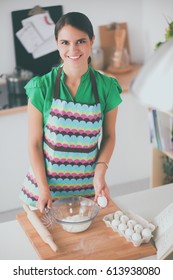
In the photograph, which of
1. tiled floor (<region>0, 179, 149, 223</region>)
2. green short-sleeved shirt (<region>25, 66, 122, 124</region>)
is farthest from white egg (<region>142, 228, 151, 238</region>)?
tiled floor (<region>0, 179, 149, 223</region>)

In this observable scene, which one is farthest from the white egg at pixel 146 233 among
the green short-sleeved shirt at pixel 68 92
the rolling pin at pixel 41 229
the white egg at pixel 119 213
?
the green short-sleeved shirt at pixel 68 92

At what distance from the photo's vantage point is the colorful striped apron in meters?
1.78

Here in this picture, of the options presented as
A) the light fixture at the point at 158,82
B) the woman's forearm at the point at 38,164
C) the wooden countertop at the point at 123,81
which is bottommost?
the wooden countertop at the point at 123,81

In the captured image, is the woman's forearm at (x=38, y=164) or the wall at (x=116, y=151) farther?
the wall at (x=116, y=151)

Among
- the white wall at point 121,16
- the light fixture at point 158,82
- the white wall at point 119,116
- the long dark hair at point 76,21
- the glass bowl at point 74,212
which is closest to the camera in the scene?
the light fixture at point 158,82

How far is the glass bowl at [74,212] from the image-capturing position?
1.69m

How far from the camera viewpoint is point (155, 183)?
3.22 metres

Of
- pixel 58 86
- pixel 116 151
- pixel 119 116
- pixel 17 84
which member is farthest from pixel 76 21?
pixel 116 151

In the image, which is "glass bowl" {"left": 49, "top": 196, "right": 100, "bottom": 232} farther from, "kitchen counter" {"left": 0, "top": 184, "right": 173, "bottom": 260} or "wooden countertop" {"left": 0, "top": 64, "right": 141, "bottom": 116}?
"wooden countertop" {"left": 0, "top": 64, "right": 141, "bottom": 116}

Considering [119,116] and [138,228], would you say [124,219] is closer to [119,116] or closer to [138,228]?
[138,228]

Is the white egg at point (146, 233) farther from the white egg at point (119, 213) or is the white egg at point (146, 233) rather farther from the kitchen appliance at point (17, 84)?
the kitchen appliance at point (17, 84)

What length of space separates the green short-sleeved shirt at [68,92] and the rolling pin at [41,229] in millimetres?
330

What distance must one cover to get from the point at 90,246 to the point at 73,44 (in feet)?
2.10
